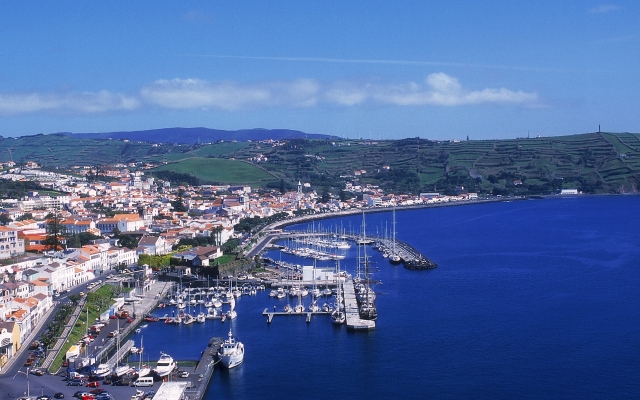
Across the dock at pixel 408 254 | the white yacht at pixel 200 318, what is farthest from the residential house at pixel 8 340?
the dock at pixel 408 254

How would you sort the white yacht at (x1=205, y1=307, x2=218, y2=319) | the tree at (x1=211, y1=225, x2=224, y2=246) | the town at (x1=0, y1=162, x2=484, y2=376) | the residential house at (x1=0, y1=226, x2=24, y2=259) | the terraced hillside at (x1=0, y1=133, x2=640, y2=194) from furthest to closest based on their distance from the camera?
the terraced hillside at (x1=0, y1=133, x2=640, y2=194) < the tree at (x1=211, y1=225, x2=224, y2=246) < the residential house at (x1=0, y1=226, x2=24, y2=259) < the white yacht at (x1=205, y1=307, x2=218, y2=319) < the town at (x1=0, y1=162, x2=484, y2=376)

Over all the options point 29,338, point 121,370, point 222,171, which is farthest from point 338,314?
point 222,171

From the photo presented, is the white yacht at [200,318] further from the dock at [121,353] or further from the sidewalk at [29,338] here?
the sidewalk at [29,338]

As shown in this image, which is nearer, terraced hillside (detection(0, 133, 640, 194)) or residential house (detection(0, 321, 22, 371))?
residential house (detection(0, 321, 22, 371))

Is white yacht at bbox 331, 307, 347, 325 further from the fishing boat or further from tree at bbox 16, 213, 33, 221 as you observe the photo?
tree at bbox 16, 213, 33, 221

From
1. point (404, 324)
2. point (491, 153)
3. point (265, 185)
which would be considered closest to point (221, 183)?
point (265, 185)

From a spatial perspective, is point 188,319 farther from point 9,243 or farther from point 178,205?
point 178,205

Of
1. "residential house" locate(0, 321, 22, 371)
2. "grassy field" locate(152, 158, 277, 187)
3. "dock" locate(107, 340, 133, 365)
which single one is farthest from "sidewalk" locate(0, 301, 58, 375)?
"grassy field" locate(152, 158, 277, 187)
